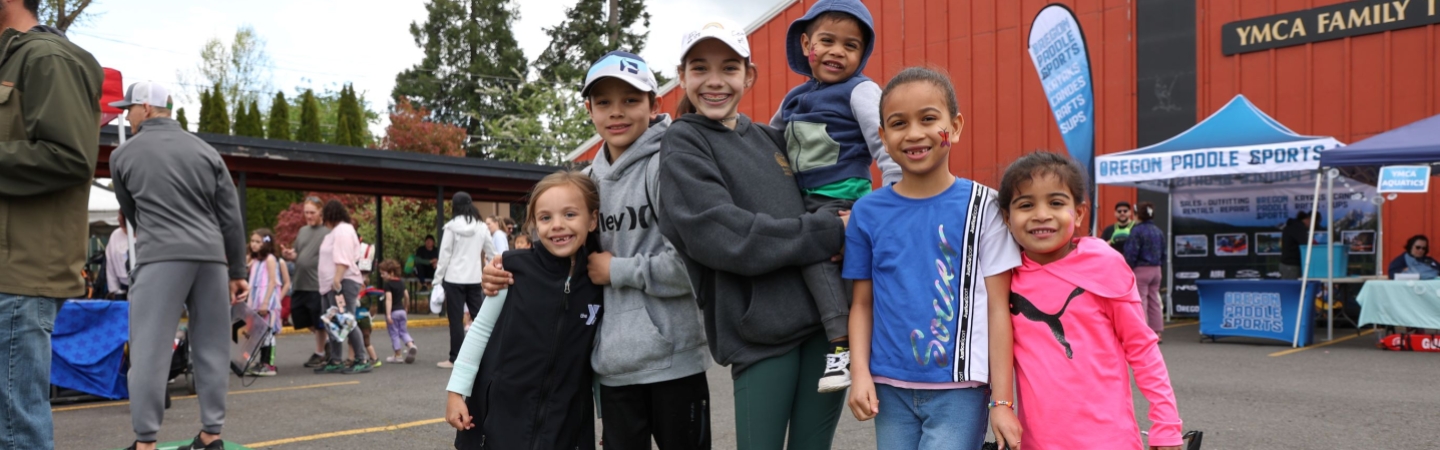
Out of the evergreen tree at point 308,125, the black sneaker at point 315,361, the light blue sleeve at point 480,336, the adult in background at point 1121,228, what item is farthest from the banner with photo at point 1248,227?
the evergreen tree at point 308,125

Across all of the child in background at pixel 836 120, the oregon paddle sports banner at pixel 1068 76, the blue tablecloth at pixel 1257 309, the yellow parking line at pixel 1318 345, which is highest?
the oregon paddle sports banner at pixel 1068 76

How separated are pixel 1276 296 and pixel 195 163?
10.7 metres

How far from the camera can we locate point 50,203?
3.14m

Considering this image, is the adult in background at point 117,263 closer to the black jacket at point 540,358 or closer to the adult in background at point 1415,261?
the black jacket at point 540,358

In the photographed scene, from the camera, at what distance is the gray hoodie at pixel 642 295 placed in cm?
276

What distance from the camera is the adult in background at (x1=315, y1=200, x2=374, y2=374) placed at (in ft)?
30.2

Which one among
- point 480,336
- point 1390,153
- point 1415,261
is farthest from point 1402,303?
point 480,336

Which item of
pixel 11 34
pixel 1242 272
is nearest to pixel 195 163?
pixel 11 34

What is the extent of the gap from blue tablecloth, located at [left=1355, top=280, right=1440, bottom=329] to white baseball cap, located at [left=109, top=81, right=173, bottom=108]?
433 inches

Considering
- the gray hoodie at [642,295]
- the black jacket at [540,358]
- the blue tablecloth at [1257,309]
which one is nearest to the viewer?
the gray hoodie at [642,295]

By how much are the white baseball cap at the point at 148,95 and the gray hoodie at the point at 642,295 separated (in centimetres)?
285

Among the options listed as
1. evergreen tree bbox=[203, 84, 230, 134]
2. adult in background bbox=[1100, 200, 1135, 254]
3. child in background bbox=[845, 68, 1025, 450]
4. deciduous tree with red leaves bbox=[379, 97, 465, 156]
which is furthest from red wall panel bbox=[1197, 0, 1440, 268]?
evergreen tree bbox=[203, 84, 230, 134]

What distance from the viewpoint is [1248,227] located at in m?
14.4

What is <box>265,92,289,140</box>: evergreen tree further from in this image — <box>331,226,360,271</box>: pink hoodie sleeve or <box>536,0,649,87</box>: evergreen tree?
<box>331,226,360,271</box>: pink hoodie sleeve
